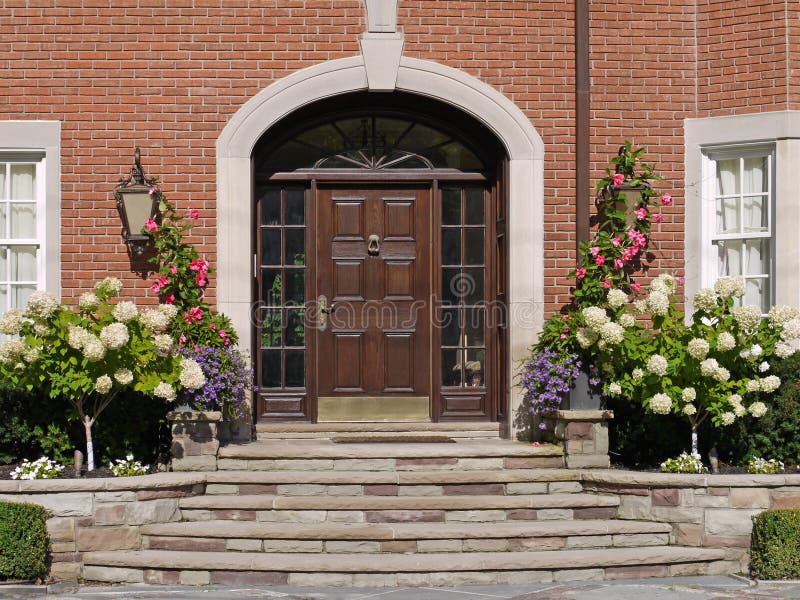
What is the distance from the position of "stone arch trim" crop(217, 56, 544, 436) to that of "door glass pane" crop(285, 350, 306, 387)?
69cm

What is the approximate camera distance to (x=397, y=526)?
7727 mm

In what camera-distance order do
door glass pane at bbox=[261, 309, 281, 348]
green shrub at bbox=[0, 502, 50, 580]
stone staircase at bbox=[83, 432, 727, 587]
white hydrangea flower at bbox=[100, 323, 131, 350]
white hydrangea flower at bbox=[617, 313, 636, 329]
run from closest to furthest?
green shrub at bbox=[0, 502, 50, 580] < stone staircase at bbox=[83, 432, 727, 587] < white hydrangea flower at bbox=[100, 323, 131, 350] < white hydrangea flower at bbox=[617, 313, 636, 329] < door glass pane at bbox=[261, 309, 281, 348]

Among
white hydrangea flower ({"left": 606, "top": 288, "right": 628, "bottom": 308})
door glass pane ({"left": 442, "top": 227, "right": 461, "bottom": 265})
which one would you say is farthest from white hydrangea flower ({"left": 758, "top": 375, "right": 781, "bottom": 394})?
door glass pane ({"left": 442, "top": 227, "right": 461, "bottom": 265})

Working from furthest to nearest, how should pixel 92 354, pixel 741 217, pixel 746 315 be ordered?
pixel 741 217
pixel 746 315
pixel 92 354

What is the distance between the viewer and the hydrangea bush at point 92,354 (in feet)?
25.7

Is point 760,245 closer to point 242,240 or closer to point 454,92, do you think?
point 454,92

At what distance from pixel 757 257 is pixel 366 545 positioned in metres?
4.15

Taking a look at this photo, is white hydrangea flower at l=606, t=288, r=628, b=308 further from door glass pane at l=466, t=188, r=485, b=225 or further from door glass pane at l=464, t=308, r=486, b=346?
door glass pane at l=466, t=188, r=485, b=225

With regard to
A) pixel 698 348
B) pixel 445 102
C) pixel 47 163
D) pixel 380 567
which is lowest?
pixel 380 567

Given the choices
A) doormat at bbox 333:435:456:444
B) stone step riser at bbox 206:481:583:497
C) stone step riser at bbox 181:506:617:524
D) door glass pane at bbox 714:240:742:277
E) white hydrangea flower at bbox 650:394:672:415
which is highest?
door glass pane at bbox 714:240:742:277

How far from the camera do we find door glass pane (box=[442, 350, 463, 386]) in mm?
9867

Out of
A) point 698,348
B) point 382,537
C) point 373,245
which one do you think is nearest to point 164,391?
point 382,537

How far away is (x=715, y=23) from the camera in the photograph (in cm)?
936

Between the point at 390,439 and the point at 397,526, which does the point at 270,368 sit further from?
the point at 397,526
